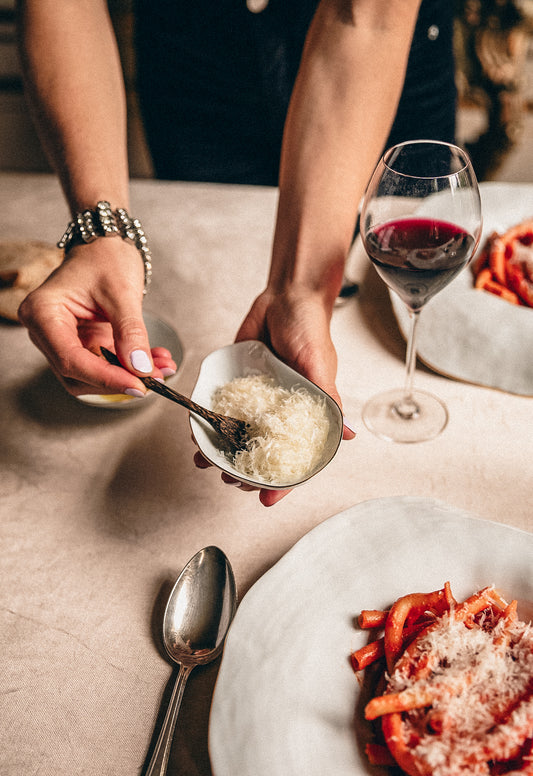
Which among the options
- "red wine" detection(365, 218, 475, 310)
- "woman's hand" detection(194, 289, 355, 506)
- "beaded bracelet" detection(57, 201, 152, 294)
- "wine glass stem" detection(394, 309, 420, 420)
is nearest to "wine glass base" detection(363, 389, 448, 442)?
"wine glass stem" detection(394, 309, 420, 420)

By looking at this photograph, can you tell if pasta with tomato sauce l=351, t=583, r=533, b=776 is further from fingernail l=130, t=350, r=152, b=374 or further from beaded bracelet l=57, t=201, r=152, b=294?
beaded bracelet l=57, t=201, r=152, b=294

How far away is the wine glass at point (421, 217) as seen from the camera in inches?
29.4

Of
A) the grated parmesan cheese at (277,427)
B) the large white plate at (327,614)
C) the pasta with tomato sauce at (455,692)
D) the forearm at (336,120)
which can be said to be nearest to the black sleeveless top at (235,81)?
the forearm at (336,120)

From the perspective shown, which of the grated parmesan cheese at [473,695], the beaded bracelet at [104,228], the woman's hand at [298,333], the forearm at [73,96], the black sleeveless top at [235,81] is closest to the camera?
the grated parmesan cheese at [473,695]

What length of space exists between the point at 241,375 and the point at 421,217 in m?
0.33

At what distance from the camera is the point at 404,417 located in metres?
0.93

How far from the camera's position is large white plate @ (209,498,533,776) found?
0.53 m

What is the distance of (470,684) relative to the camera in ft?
1.73

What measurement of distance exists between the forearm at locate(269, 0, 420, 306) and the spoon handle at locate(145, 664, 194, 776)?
26.3 inches

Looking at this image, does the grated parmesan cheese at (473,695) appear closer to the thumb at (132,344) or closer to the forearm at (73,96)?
the thumb at (132,344)

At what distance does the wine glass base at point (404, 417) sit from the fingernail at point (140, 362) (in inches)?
13.6

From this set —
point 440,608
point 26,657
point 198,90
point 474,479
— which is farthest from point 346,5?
point 26,657

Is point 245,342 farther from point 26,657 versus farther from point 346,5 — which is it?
point 346,5

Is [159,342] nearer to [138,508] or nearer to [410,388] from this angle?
[138,508]
